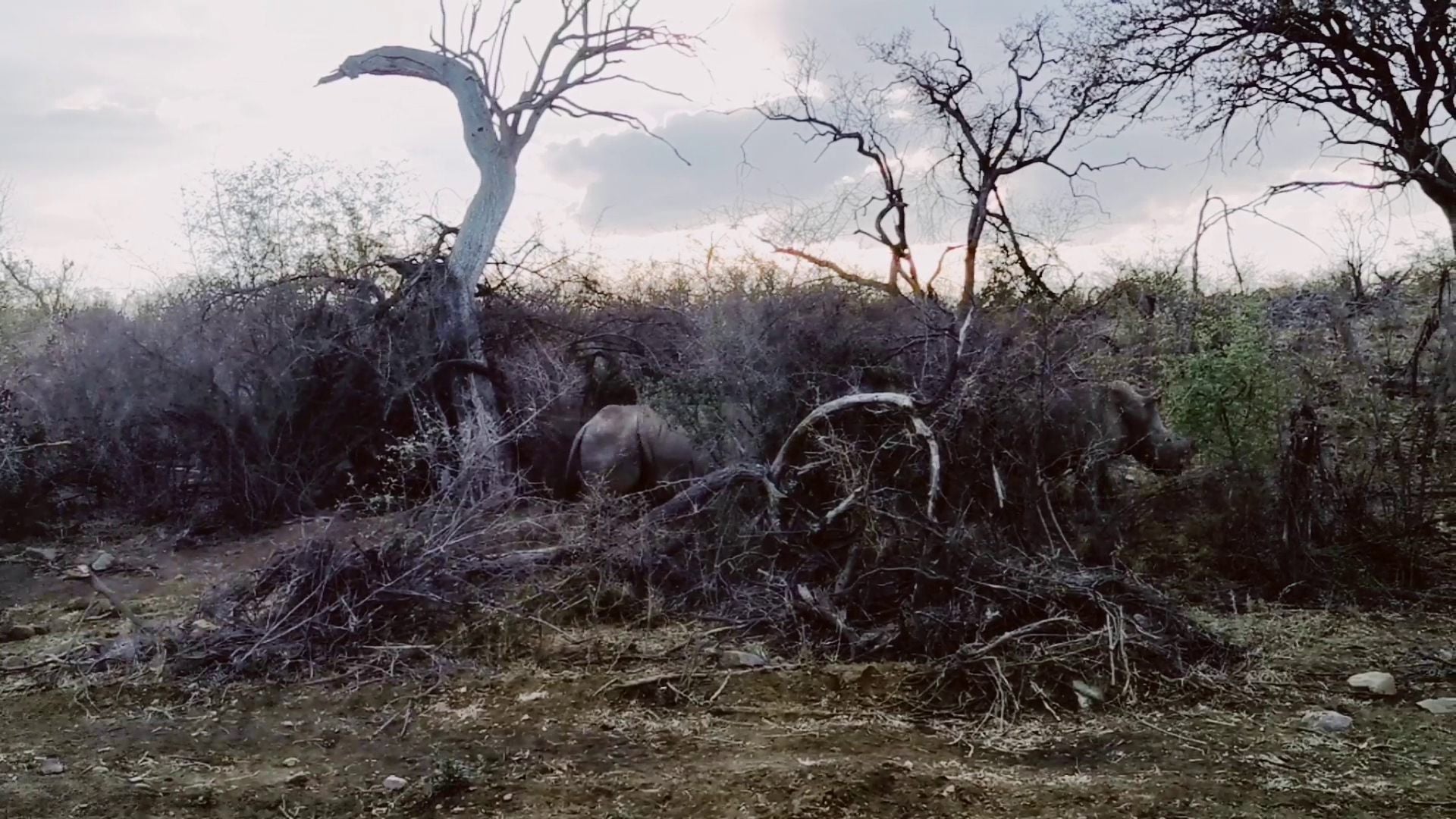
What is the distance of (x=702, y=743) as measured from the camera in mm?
4551

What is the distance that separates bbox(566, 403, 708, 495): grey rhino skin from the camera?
8.60m

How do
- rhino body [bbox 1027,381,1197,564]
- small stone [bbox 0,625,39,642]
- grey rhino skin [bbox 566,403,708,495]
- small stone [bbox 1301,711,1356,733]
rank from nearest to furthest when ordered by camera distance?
small stone [bbox 1301,711,1356,733], small stone [bbox 0,625,39,642], rhino body [bbox 1027,381,1197,564], grey rhino skin [bbox 566,403,708,495]

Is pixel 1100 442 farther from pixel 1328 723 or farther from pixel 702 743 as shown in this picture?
pixel 702 743

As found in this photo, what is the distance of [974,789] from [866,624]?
1.81 metres

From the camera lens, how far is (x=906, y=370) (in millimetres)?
7684

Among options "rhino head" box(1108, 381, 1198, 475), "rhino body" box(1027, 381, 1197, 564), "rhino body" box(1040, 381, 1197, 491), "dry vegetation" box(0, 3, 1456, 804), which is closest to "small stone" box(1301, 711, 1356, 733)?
"dry vegetation" box(0, 3, 1456, 804)

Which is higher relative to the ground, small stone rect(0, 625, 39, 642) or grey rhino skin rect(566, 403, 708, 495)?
grey rhino skin rect(566, 403, 708, 495)

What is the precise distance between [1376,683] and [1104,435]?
2.86m

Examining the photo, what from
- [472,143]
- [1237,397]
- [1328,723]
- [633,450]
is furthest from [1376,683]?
[472,143]

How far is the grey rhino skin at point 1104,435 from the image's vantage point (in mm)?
7141

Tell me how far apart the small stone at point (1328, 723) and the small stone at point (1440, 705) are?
397 mm

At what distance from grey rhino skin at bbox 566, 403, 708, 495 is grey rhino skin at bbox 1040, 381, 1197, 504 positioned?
8.83 ft

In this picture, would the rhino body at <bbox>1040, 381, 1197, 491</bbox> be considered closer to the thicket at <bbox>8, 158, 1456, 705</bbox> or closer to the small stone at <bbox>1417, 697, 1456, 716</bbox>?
the thicket at <bbox>8, 158, 1456, 705</bbox>

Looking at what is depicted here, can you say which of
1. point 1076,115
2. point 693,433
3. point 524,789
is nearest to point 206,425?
point 693,433
